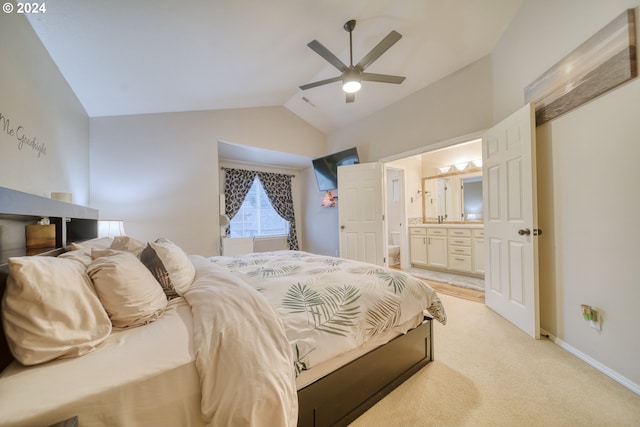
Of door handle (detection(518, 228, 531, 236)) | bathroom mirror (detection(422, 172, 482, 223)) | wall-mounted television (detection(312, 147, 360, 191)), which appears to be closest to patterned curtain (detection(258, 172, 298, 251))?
wall-mounted television (detection(312, 147, 360, 191))

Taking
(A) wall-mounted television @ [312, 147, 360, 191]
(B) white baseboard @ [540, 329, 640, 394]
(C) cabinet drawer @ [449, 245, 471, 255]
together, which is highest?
(A) wall-mounted television @ [312, 147, 360, 191]

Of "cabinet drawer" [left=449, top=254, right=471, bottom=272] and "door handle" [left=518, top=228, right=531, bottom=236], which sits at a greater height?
"door handle" [left=518, top=228, right=531, bottom=236]

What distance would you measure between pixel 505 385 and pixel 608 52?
2279 mm

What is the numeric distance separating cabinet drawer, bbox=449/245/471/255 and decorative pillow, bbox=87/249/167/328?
14.9 feet

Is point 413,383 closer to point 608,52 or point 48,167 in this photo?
point 608,52

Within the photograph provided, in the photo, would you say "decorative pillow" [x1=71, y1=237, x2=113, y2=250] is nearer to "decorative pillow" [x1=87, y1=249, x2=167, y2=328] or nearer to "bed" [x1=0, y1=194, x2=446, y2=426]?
"bed" [x1=0, y1=194, x2=446, y2=426]

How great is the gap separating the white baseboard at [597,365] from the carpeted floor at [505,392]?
0.03 metres

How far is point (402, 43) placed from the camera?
9.29 feet

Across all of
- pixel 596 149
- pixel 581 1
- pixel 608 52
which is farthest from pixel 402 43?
pixel 596 149

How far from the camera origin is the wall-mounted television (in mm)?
4387

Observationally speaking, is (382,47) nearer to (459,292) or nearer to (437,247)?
(459,292)

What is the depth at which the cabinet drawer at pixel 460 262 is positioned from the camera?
4134 millimetres

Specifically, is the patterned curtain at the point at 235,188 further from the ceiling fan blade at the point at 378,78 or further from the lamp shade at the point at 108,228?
the ceiling fan blade at the point at 378,78

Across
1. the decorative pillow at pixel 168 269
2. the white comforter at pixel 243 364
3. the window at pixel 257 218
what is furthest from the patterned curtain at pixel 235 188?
the white comforter at pixel 243 364
